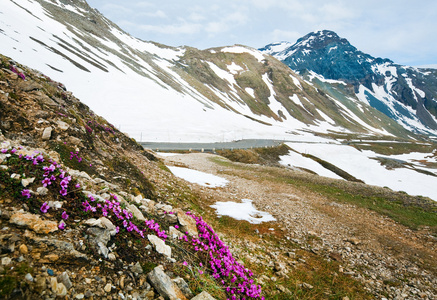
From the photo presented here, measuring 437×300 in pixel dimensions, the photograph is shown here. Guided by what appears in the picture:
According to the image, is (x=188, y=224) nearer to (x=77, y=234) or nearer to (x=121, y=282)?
(x=121, y=282)

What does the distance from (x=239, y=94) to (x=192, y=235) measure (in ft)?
572

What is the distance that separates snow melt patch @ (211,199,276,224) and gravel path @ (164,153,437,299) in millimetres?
804

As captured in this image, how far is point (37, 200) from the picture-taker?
4.29m

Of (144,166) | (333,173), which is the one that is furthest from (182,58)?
(144,166)

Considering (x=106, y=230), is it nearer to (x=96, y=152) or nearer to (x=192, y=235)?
(x=192, y=235)

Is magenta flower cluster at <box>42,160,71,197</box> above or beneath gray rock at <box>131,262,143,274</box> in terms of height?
above

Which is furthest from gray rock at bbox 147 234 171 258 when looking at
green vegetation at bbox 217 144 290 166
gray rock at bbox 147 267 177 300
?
green vegetation at bbox 217 144 290 166

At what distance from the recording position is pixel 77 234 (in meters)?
4.27

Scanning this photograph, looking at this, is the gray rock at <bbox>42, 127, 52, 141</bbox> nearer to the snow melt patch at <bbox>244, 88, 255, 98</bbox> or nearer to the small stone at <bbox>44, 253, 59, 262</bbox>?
the small stone at <bbox>44, 253, 59, 262</bbox>

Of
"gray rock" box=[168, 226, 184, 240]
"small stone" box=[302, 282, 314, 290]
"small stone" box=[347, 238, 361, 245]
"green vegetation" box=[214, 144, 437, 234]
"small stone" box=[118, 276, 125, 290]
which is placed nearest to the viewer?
"small stone" box=[118, 276, 125, 290]

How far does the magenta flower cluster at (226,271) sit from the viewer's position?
618cm

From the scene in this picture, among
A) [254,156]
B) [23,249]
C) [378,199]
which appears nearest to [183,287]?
[23,249]

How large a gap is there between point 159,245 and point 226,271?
2314mm

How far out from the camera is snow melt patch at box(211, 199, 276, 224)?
46.3 feet
